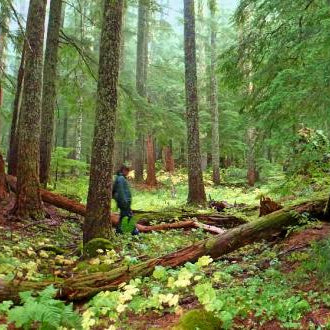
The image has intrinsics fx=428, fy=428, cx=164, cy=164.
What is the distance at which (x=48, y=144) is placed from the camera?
41.7 ft

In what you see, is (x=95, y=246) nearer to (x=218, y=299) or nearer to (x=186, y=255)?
(x=186, y=255)

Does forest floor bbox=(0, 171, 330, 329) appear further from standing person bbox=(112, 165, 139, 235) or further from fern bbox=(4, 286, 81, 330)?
standing person bbox=(112, 165, 139, 235)

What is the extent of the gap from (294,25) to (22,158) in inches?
256

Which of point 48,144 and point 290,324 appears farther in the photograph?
point 48,144

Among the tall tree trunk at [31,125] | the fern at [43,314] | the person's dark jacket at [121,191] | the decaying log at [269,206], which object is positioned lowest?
the fern at [43,314]

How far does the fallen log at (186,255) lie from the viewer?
18.9 ft

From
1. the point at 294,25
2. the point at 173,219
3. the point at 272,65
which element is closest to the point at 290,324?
the point at 272,65

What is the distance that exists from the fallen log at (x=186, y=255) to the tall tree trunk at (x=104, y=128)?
1968mm

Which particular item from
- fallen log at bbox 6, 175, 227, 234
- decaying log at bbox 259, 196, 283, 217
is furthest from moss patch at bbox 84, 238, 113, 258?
decaying log at bbox 259, 196, 283, 217

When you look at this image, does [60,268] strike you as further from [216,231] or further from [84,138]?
[84,138]

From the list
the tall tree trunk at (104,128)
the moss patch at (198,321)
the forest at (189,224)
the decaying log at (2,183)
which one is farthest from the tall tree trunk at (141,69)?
Answer: the moss patch at (198,321)

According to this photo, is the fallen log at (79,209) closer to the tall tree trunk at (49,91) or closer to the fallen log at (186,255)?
the tall tree trunk at (49,91)

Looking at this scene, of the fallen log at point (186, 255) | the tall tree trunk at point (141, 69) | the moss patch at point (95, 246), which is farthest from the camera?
the tall tree trunk at point (141, 69)

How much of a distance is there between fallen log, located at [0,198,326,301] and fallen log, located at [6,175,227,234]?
8.83ft
